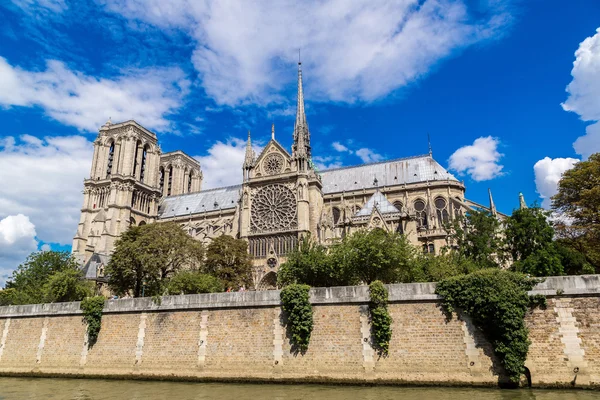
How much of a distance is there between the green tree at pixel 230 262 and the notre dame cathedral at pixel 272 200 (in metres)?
6.45

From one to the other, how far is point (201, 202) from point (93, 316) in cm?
4229

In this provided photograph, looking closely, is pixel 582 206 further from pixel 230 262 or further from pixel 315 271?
pixel 230 262

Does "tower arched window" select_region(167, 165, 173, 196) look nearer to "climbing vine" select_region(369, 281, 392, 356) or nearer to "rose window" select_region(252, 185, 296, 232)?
"rose window" select_region(252, 185, 296, 232)

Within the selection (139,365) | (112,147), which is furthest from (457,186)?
(112,147)

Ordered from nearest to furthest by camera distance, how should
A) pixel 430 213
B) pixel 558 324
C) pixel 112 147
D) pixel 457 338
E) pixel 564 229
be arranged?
pixel 558 324, pixel 457 338, pixel 564 229, pixel 430 213, pixel 112 147

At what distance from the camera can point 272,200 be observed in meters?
45.1

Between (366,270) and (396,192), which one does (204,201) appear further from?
(366,270)

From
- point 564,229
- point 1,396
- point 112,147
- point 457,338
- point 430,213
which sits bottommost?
point 1,396

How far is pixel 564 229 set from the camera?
90.3 feet

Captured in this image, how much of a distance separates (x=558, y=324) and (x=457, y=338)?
10.9 feet

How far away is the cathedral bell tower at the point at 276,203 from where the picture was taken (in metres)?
42.0

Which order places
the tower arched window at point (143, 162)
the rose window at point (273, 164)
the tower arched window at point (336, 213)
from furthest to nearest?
the tower arched window at point (143, 162) < the tower arched window at point (336, 213) < the rose window at point (273, 164)

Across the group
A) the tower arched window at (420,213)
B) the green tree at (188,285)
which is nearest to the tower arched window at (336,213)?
the tower arched window at (420,213)

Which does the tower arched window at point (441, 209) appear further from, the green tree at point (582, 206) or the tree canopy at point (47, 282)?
the tree canopy at point (47, 282)
